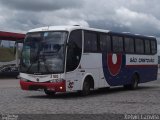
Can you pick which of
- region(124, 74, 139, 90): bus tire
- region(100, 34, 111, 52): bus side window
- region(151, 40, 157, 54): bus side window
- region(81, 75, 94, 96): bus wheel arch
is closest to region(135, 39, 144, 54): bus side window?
region(124, 74, 139, 90): bus tire

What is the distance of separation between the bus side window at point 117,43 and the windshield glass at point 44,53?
4.65 m

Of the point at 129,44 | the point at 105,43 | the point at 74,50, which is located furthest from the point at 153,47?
the point at 74,50

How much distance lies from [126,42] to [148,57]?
346 cm

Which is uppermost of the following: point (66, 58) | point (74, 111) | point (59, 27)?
point (59, 27)

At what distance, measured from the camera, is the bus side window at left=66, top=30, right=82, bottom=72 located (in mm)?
19820

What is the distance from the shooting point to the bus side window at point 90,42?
21.1 m

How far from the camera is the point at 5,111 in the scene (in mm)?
14117

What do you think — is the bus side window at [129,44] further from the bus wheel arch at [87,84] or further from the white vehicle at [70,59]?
the bus wheel arch at [87,84]

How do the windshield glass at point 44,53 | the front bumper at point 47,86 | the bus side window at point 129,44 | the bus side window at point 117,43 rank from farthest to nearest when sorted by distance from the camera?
1. the bus side window at point 129,44
2. the bus side window at point 117,43
3. the windshield glass at point 44,53
4. the front bumper at point 47,86

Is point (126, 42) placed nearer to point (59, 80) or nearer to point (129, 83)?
point (129, 83)

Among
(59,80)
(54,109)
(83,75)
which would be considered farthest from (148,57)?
(54,109)

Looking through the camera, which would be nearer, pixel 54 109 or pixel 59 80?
pixel 54 109

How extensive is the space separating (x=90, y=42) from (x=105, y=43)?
5.61 ft

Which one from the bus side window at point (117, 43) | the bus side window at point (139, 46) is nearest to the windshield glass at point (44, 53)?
the bus side window at point (117, 43)
